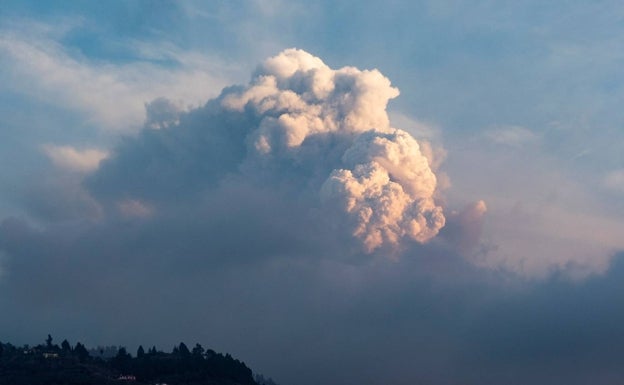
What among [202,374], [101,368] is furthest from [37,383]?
[202,374]

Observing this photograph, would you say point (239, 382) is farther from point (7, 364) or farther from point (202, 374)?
point (7, 364)

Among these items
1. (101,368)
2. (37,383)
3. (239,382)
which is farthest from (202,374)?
(37,383)

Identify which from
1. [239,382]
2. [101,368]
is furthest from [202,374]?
[101,368]

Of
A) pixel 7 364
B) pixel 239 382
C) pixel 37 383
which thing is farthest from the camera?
pixel 239 382

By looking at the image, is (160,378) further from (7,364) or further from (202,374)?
(7,364)

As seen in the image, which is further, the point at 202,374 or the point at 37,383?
the point at 202,374

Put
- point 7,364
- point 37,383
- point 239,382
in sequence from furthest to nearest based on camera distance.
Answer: point 239,382 < point 7,364 < point 37,383

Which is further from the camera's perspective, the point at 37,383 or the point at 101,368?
the point at 101,368
